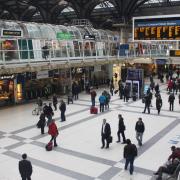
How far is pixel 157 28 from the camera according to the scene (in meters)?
15.2

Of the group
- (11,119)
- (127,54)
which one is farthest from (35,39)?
(127,54)

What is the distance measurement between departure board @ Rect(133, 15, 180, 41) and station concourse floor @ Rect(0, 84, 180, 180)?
512 centimetres

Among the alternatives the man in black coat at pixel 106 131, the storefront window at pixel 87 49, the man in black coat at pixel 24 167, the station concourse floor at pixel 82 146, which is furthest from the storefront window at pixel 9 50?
the man in black coat at pixel 24 167

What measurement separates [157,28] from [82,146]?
665 cm

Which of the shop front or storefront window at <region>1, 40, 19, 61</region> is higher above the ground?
storefront window at <region>1, 40, 19, 61</region>

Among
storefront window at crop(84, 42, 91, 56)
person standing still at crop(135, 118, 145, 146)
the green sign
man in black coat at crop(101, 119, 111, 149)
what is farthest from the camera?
storefront window at crop(84, 42, 91, 56)

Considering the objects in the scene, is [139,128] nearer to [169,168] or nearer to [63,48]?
[169,168]

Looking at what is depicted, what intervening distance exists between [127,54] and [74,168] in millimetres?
29471

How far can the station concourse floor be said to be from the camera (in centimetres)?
1205

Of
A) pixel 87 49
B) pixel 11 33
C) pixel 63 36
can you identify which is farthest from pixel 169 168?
pixel 87 49

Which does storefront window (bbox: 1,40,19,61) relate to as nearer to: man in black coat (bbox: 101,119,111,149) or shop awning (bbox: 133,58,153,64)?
man in black coat (bbox: 101,119,111,149)

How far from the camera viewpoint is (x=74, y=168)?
1240cm

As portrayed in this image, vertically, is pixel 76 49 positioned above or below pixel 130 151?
above

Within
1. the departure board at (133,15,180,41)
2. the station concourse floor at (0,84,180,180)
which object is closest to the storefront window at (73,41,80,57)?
the station concourse floor at (0,84,180,180)
